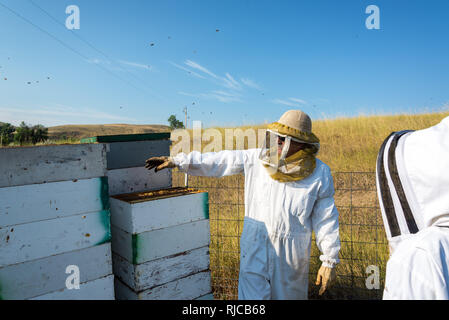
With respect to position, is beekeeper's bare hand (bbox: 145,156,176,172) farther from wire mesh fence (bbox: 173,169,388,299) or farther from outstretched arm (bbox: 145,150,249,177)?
wire mesh fence (bbox: 173,169,388,299)

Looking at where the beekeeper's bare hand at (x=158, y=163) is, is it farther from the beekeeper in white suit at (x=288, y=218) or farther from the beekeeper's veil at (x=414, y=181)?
the beekeeper's veil at (x=414, y=181)

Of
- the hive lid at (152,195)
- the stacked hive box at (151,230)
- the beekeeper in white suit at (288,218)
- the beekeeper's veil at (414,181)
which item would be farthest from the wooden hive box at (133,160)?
the beekeeper's veil at (414,181)

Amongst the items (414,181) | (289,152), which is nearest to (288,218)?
(289,152)

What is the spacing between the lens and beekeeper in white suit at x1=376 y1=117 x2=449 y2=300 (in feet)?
2.96

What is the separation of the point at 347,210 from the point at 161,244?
5221 mm

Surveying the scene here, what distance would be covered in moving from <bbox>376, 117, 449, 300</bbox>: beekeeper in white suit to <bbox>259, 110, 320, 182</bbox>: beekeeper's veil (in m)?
1.32

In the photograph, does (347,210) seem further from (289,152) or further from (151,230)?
(151,230)

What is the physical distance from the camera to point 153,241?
2430 mm

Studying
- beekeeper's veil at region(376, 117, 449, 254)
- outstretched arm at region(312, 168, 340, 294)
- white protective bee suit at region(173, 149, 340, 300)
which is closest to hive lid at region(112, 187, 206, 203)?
white protective bee suit at region(173, 149, 340, 300)

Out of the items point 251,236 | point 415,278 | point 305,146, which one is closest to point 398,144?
point 415,278

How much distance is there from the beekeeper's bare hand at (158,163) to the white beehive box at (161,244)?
0.23m

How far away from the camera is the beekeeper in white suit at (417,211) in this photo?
2.96 ft
